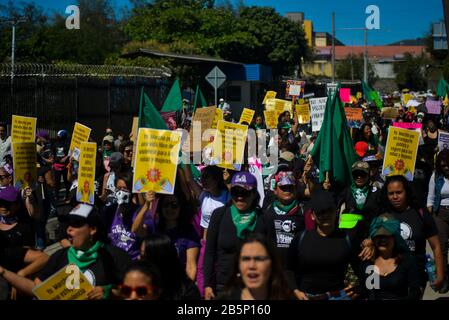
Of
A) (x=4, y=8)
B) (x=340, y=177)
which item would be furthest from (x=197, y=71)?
(x=340, y=177)

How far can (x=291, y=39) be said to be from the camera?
68.5 meters

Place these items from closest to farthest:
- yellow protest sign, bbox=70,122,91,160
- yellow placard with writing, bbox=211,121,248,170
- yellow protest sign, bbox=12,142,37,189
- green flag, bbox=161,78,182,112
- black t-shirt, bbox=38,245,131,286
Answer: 1. black t-shirt, bbox=38,245,131,286
2. yellow protest sign, bbox=12,142,37,189
3. yellow placard with writing, bbox=211,121,248,170
4. yellow protest sign, bbox=70,122,91,160
5. green flag, bbox=161,78,182,112

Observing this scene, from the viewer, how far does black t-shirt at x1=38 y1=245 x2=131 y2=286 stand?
496cm

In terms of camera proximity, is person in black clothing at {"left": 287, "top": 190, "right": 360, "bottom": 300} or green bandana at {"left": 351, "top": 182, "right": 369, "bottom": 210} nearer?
person in black clothing at {"left": 287, "top": 190, "right": 360, "bottom": 300}

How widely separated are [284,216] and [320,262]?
3.40 feet

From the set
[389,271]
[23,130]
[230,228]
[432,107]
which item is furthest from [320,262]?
[432,107]

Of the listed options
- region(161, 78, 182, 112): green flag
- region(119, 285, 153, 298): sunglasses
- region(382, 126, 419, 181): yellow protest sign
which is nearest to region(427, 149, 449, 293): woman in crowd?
region(382, 126, 419, 181): yellow protest sign

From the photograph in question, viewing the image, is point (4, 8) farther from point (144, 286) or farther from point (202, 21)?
point (144, 286)

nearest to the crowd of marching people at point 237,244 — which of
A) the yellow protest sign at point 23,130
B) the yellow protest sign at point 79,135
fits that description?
the yellow protest sign at point 23,130

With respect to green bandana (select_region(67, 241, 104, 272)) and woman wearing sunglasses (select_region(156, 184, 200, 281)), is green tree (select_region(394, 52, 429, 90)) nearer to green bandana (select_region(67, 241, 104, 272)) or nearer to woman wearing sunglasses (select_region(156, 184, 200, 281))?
woman wearing sunglasses (select_region(156, 184, 200, 281))

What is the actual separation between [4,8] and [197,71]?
39.1 feet

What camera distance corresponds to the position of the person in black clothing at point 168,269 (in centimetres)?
468

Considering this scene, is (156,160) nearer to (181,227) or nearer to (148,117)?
(181,227)

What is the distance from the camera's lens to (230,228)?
19.3 feet
